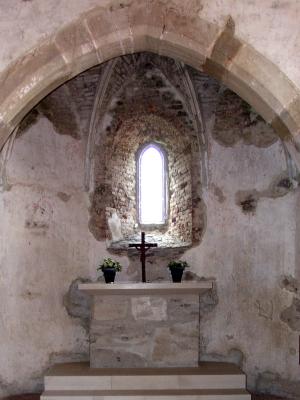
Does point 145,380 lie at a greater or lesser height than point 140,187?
lesser

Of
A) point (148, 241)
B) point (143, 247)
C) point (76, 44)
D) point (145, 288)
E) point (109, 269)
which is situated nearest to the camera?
point (76, 44)

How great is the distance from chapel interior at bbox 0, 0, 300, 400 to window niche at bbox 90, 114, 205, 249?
22 mm

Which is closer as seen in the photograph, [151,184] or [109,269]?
[109,269]

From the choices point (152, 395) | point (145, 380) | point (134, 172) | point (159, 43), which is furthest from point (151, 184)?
point (159, 43)

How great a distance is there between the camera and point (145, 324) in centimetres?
657

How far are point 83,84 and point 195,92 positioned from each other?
1.72 m

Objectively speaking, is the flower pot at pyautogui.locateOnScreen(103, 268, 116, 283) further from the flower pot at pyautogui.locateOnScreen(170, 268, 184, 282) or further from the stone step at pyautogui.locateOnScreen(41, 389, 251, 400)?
the stone step at pyautogui.locateOnScreen(41, 389, 251, 400)

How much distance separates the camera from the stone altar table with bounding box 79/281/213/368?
6.50 m

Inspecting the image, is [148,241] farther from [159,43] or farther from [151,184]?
[159,43]

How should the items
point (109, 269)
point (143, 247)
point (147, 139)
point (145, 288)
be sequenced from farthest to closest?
point (147, 139)
point (143, 247)
point (109, 269)
point (145, 288)

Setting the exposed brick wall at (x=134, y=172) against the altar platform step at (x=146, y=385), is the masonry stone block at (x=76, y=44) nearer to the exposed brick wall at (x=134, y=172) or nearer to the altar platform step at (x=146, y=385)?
the exposed brick wall at (x=134, y=172)

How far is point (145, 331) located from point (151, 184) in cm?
258

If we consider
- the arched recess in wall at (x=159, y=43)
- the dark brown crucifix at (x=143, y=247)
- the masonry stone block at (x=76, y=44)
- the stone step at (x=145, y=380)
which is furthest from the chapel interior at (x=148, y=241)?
the masonry stone block at (x=76, y=44)

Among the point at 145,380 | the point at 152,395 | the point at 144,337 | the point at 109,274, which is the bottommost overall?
the point at 152,395
